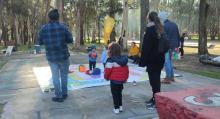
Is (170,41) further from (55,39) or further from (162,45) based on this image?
(55,39)

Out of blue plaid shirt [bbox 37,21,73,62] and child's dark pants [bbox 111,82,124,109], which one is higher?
blue plaid shirt [bbox 37,21,73,62]

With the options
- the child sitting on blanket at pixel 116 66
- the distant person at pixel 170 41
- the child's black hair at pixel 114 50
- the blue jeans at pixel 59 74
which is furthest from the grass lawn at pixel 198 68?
the child's black hair at pixel 114 50

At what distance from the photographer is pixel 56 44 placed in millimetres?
8242

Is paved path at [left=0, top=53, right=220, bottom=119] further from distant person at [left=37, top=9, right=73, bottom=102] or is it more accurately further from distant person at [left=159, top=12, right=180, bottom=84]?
distant person at [left=37, top=9, right=73, bottom=102]

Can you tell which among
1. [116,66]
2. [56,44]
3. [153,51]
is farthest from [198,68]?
[116,66]

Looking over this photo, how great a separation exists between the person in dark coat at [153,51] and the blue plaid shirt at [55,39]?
5.81 feet

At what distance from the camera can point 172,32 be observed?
1048cm

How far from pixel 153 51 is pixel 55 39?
213 centimetres

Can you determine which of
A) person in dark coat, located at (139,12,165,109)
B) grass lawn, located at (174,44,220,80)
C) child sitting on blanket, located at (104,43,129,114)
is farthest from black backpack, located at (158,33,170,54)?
grass lawn, located at (174,44,220,80)

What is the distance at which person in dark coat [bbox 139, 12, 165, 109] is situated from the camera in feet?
24.4

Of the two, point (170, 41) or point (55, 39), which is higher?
point (55, 39)

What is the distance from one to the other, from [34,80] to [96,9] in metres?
43.1

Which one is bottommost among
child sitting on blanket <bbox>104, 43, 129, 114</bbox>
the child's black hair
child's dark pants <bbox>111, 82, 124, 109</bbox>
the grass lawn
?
the grass lawn

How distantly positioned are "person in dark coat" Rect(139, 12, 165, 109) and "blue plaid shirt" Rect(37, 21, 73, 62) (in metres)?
1.77
